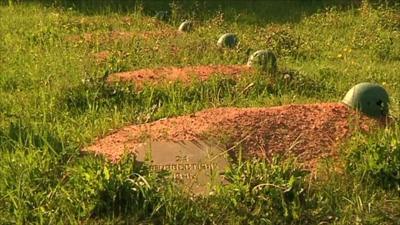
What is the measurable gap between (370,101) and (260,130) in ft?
3.22

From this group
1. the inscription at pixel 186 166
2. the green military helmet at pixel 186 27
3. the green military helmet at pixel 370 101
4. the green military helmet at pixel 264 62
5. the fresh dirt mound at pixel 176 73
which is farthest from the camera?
the green military helmet at pixel 186 27

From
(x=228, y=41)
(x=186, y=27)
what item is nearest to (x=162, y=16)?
(x=186, y=27)

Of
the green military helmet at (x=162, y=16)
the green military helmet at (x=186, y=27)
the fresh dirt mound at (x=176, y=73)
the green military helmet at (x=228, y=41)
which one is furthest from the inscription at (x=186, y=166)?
the green military helmet at (x=162, y=16)

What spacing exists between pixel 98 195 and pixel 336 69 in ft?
14.2

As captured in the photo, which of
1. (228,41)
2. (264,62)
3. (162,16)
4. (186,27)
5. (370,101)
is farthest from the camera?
(162,16)

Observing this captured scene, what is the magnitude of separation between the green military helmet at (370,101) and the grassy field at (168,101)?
33 centimetres

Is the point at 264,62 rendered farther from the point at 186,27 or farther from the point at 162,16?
the point at 162,16

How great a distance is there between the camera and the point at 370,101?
17.6ft

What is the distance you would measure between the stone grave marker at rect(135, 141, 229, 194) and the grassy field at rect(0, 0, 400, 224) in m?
0.13

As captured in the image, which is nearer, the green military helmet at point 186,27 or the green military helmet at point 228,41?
the green military helmet at point 228,41

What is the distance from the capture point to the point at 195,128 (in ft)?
16.8

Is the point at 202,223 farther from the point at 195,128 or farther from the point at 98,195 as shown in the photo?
the point at 195,128

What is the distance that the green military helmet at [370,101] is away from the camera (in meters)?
5.34

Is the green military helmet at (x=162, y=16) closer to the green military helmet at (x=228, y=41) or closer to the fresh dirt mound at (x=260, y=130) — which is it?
the green military helmet at (x=228, y=41)
